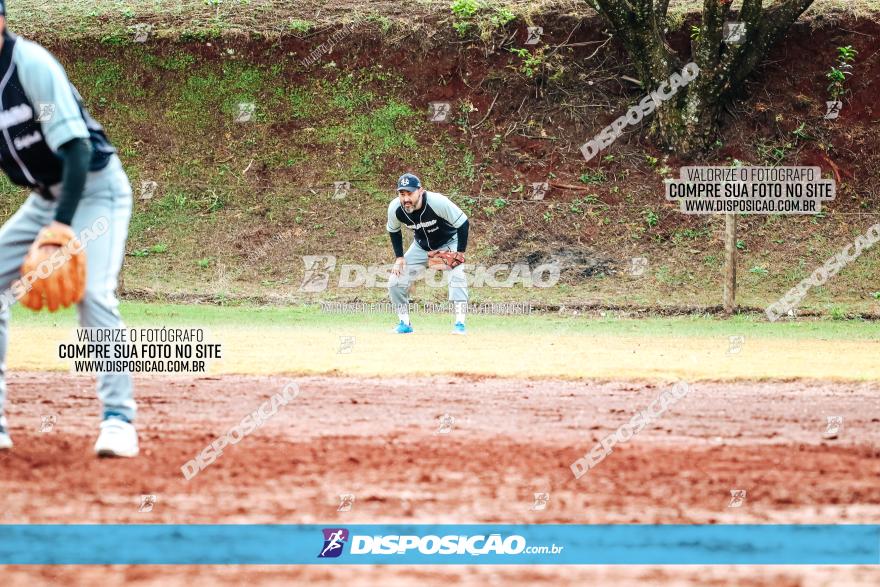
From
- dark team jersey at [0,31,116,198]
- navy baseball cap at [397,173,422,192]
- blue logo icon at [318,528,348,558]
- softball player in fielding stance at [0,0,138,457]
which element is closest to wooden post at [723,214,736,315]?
navy baseball cap at [397,173,422,192]

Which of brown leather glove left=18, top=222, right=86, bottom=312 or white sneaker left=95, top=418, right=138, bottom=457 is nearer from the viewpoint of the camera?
brown leather glove left=18, top=222, right=86, bottom=312

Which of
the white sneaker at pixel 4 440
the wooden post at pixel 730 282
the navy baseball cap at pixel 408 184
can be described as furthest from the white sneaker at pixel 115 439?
the wooden post at pixel 730 282

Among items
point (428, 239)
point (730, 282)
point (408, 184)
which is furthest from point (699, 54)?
point (408, 184)

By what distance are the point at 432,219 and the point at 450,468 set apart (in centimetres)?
782

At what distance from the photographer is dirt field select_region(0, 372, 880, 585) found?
4000mm

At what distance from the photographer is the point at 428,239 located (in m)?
13.4

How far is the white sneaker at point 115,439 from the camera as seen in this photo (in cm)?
546

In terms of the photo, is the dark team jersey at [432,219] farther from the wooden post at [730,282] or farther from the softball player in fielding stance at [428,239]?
the wooden post at [730,282]

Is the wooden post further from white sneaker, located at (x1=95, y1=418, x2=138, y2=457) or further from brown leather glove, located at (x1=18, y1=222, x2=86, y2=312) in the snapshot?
brown leather glove, located at (x1=18, y1=222, x2=86, y2=312)

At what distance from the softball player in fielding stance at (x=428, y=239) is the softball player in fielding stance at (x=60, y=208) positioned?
23.9 ft

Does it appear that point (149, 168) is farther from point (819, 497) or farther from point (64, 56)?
point (819, 497)

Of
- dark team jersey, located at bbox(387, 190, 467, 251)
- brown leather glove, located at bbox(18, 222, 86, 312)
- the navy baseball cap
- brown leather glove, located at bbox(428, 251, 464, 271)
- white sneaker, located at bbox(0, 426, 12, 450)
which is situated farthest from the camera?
brown leather glove, located at bbox(428, 251, 464, 271)

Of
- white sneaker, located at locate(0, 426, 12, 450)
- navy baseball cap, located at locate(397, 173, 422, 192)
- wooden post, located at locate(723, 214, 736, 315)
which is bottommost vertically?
white sneaker, located at locate(0, 426, 12, 450)

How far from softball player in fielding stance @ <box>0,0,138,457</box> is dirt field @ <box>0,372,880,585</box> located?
71cm
